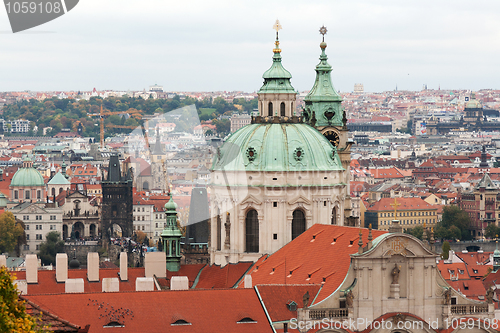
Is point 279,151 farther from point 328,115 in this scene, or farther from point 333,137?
point 328,115

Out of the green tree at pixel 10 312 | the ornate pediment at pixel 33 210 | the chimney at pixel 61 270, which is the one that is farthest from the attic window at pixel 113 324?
the ornate pediment at pixel 33 210

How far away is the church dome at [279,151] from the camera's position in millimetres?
70375

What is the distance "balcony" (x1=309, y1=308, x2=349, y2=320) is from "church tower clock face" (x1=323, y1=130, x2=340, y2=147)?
27093mm

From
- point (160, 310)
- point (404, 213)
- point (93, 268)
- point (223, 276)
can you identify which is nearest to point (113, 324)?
point (160, 310)

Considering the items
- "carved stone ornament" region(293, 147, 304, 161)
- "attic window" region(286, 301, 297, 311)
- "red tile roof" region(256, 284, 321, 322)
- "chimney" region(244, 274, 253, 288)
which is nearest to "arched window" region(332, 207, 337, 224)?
"carved stone ornament" region(293, 147, 304, 161)

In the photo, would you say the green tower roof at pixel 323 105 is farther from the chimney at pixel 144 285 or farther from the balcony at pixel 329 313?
the balcony at pixel 329 313

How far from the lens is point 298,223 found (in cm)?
7025

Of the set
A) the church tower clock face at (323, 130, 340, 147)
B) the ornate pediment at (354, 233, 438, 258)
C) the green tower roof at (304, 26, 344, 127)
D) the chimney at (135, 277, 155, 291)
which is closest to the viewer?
the ornate pediment at (354, 233, 438, 258)

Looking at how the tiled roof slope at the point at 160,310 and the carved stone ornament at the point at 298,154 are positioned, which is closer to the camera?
the tiled roof slope at the point at 160,310

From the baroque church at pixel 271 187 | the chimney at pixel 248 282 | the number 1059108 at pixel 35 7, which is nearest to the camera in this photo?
the number 1059108 at pixel 35 7

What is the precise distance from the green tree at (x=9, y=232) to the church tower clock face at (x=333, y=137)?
69.6 meters

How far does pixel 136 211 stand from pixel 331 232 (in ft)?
353

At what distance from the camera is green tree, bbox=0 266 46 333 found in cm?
3438

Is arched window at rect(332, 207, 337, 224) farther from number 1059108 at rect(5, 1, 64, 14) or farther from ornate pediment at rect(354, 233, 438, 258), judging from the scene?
number 1059108 at rect(5, 1, 64, 14)
